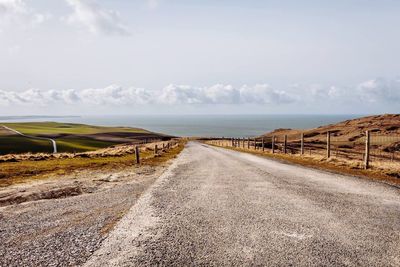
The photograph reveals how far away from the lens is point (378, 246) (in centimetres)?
759

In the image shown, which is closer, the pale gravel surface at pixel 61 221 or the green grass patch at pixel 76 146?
the pale gravel surface at pixel 61 221

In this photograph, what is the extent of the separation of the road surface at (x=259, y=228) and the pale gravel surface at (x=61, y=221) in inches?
21.1

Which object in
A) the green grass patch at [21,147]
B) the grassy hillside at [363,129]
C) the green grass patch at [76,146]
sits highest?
the grassy hillside at [363,129]

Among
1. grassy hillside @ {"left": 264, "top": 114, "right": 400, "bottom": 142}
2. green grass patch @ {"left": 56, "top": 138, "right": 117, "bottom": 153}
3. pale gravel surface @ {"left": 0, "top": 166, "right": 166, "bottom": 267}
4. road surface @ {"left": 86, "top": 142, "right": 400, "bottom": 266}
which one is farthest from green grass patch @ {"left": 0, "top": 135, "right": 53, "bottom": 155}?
road surface @ {"left": 86, "top": 142, "right": 400, "bottom": 266}

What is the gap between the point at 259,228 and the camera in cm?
883

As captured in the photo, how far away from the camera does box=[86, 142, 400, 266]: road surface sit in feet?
23.2

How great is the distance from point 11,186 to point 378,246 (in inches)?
661

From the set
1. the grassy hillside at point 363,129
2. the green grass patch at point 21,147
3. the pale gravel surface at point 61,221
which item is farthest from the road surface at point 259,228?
the green grass patch at point 21,147

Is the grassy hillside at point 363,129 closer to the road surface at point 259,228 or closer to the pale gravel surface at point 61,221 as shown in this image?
the road surface at point 259,228

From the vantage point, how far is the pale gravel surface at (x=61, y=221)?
7.76m

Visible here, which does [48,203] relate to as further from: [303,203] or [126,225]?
[303,203]

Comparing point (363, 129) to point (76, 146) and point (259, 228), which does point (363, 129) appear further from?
point (259, 228)

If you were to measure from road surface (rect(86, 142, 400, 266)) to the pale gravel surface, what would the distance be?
21.1 inches

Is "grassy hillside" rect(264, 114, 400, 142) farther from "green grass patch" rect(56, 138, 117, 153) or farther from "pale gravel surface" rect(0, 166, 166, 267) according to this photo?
"pale gravel surface" rect(0, 166, 166, 267)
